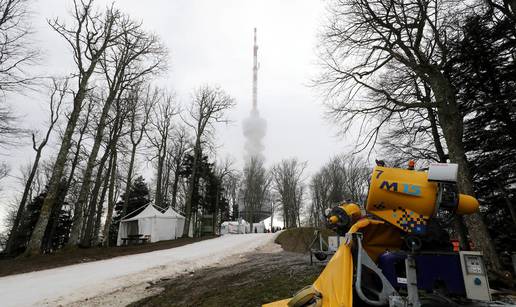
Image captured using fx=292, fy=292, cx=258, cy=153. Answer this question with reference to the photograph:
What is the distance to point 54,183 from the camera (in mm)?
13711

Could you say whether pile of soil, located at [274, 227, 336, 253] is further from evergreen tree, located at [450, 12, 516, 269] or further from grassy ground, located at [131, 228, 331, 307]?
grassy ground, located at [131, 228, 331, 307]

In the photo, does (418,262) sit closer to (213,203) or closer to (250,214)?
(213,203)

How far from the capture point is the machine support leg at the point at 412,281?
258cm

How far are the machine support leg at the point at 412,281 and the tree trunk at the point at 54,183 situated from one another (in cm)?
1476

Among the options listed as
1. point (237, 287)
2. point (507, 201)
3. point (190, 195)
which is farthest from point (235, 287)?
point (190, 195)

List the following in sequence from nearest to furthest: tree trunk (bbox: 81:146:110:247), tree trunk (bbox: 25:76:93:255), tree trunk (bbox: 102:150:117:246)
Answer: tree trunk (bbox: 25:76:93:255) → tree trunk (bbox: 81:146:110:247) → tree trunk (bbox: 102:150:117:246)

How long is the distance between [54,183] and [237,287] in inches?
463

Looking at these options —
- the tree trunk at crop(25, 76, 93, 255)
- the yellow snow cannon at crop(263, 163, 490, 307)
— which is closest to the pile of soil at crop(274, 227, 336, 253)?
the tree trunk at crop(25, 76, 93, 255)

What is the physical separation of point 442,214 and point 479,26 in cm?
1131

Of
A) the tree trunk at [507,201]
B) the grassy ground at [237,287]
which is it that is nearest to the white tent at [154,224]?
the grassy ground at [237,287]

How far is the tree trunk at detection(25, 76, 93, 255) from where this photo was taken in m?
12.6

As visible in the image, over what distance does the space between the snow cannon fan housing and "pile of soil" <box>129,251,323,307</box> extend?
3.16m

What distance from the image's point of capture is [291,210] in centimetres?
5128

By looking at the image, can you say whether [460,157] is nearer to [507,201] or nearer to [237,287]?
[507,201]
